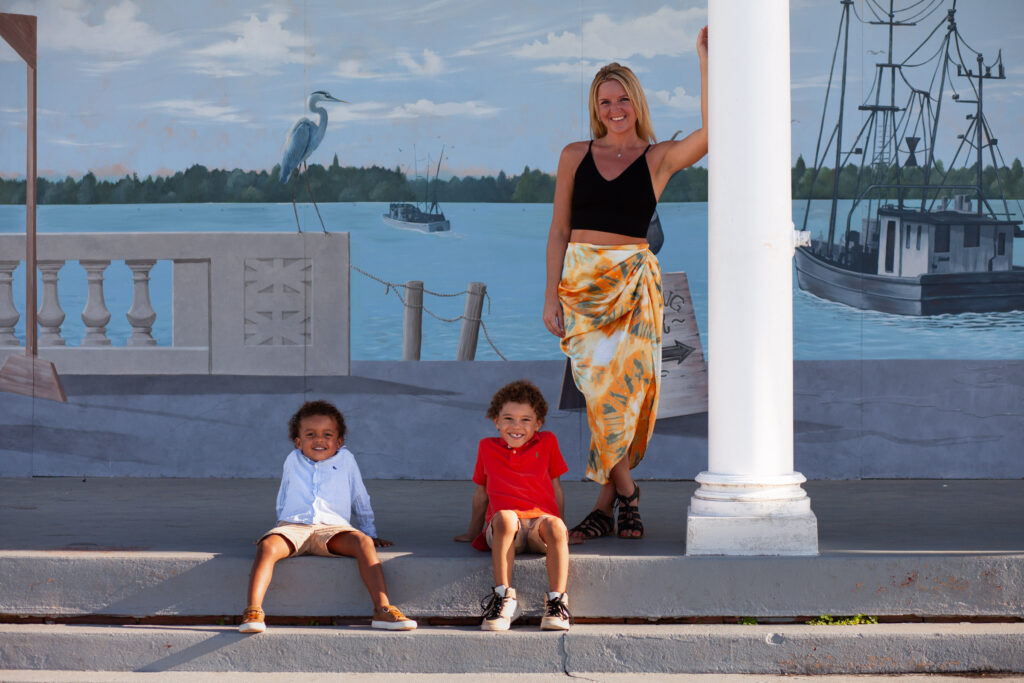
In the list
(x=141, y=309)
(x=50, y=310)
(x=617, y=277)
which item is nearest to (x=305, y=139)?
(x=141, y=309)

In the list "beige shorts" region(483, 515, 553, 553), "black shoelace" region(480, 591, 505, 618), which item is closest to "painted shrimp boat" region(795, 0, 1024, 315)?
"beige shorts" region(483, 515, 553, 553)

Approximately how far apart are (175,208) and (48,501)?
2.12 metres

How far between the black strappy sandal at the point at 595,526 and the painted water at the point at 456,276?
8.50 ft

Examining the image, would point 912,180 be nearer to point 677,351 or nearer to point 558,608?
point 677,351

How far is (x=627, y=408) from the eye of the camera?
176 inches

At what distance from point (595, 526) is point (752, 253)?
112 cm

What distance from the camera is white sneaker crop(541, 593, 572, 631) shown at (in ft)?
12.9

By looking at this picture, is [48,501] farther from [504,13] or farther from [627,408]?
[504,13]

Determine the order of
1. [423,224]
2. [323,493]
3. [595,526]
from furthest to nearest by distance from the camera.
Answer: [423,224] → [595,526] → [323,493]

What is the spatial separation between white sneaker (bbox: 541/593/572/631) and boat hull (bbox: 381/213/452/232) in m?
3.64

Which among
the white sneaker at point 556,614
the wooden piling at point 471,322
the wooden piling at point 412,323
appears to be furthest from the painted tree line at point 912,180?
the white sneaker at point 556,614

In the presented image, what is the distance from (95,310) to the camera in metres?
7.21

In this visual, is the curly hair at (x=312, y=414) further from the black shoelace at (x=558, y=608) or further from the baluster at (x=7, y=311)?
the baluster at (x=7, y=311)

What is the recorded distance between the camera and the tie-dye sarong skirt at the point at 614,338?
4473 mm
